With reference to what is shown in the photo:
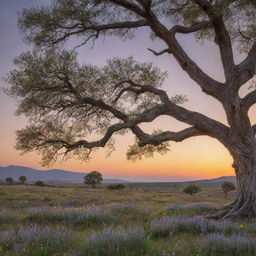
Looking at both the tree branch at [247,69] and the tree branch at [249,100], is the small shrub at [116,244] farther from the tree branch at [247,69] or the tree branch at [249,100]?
the tree branch at [247,69]

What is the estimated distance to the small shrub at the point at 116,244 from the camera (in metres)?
5.64

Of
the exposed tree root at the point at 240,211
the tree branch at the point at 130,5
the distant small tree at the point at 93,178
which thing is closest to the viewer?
the exposed tree root at the point at 240,211

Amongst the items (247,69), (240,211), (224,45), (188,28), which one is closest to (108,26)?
(188,28)

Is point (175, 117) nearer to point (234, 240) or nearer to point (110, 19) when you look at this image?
point (110, 19)

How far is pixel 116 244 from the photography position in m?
6.04

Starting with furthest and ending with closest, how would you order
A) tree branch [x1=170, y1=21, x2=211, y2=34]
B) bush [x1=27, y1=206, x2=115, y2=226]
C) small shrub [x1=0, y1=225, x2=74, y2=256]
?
tree branch [x1=170, y1=21, x2=211, y2=34], bush [x1=27, y1=206, x2=115, y2=226], small shrub [x1=0, y1=225, x2=74, y2=256]

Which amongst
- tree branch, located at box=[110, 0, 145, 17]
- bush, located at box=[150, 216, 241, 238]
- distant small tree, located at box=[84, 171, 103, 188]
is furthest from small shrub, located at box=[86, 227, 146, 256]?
distant small tree, located at box=[84, 171, 103, 188]

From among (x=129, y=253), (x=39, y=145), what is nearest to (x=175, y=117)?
(x=39, y=145)

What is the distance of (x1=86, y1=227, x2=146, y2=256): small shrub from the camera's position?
564 cm

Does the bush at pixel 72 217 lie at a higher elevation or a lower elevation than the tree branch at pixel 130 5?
lower

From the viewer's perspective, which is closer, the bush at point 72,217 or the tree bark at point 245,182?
the bush at point 72,217

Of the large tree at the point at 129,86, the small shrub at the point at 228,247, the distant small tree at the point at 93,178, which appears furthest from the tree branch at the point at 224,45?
the distant small tree at the point at 93,178

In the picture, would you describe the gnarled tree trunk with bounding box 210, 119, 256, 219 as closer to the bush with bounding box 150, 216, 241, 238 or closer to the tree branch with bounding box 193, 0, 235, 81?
the tree branch with bounding box 193, 0, 235, 81

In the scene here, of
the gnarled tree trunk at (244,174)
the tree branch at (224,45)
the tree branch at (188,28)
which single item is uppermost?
the tree branch at (188,28)
